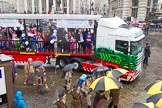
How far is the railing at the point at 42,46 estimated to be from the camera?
15.1 meters

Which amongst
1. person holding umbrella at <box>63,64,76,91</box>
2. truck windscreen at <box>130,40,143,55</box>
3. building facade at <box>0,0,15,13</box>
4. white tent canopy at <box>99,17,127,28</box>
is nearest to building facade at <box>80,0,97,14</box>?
white tent canopy at <box>99,17,127,28</box>

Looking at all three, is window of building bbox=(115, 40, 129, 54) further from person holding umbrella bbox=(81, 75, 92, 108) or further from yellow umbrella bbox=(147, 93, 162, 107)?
yellow umbrella bbox=(147, 93, 162, 107)

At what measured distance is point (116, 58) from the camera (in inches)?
524

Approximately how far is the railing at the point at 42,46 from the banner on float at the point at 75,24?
1041mm

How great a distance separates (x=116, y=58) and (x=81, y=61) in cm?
246

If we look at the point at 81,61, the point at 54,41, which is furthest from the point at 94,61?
the point at 54,41

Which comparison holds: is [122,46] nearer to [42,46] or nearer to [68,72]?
[68,72]

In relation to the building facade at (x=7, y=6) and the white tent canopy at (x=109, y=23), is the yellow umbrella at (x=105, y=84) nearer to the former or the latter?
the white tent canopy at (x=109, y=23)

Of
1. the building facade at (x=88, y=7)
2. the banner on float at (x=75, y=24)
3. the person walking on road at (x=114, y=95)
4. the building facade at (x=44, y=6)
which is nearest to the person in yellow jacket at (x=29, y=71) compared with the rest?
the banner on float at (x=75, y=24)

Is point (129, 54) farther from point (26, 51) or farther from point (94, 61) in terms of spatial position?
point (26, 51)

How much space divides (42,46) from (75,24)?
2552 mm

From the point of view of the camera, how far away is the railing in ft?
Answer: 49.4

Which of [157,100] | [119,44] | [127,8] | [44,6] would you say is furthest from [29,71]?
[44,6]

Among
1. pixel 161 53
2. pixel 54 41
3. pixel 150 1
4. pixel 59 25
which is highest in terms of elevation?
pixel 150 1
